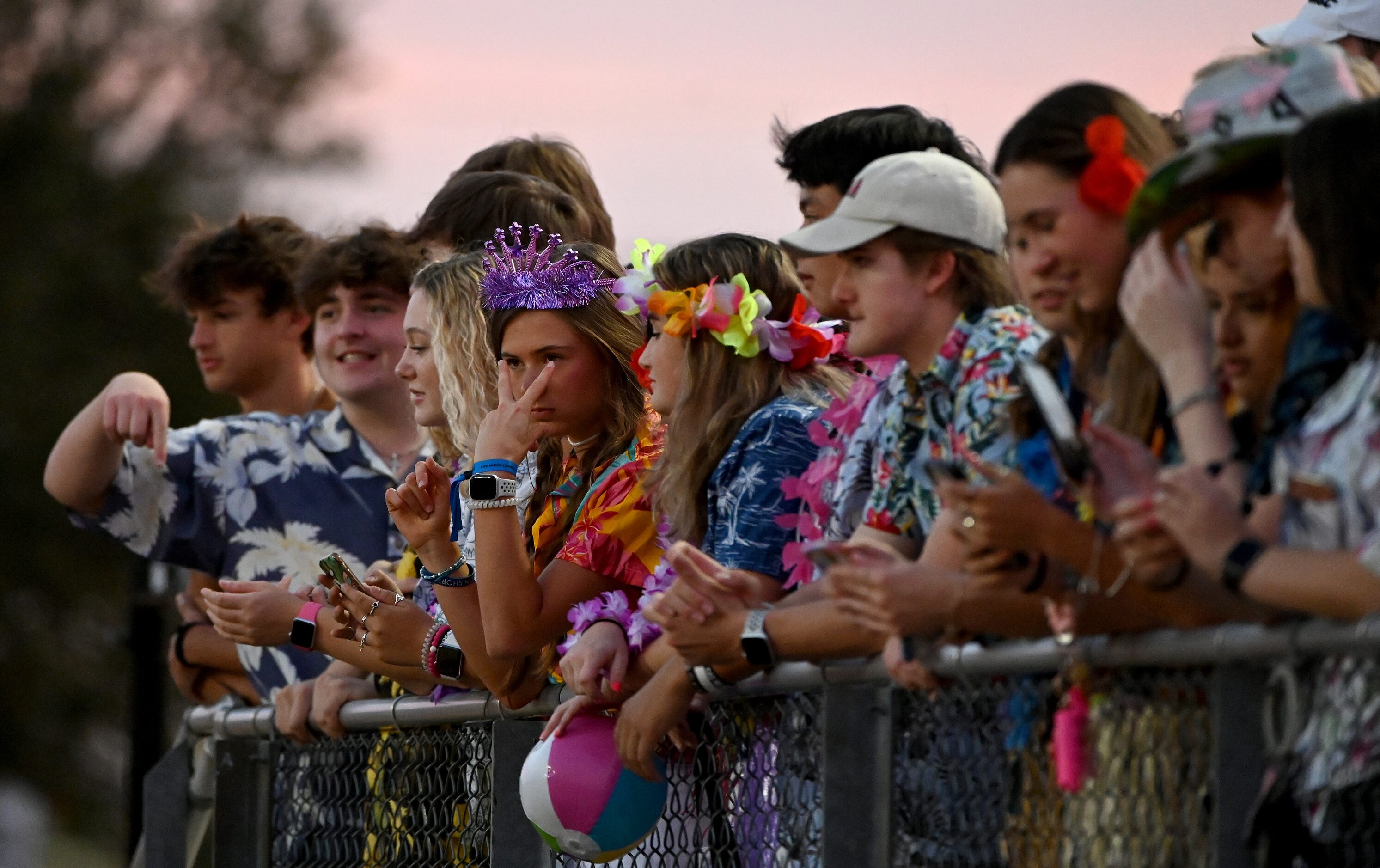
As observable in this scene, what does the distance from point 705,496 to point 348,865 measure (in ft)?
5.21

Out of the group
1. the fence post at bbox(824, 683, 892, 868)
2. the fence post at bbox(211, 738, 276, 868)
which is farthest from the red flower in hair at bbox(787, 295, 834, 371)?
the fence post at bbox(211, 738, 276, 868)

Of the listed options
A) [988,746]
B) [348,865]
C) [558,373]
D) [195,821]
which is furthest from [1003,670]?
[195,821]

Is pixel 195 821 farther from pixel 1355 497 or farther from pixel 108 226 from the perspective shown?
pixel 108 226

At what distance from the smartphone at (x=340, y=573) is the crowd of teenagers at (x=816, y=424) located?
0.06 feet

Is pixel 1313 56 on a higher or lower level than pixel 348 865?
higher

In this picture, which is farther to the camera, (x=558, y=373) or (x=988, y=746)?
(x=558, y=373)

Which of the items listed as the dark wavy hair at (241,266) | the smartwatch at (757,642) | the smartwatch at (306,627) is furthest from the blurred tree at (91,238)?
the smartwatch at (757,642)

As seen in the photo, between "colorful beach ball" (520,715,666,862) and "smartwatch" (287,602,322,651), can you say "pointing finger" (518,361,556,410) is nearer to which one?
"colorful beach ball" (520,715,666,862)

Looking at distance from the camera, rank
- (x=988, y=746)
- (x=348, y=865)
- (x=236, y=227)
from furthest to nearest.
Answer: (x=236, y=227), (x=348, y=865), (x=988, y=746)

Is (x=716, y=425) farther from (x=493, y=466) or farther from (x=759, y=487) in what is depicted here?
(x=493, y=466)

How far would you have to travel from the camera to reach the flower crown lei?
13.7 ft

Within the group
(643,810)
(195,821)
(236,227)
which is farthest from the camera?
(236,227)

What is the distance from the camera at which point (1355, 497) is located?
253cm

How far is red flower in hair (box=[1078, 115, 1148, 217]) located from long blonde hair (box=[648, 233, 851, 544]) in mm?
1192
